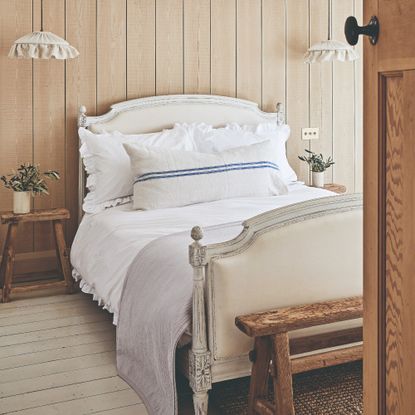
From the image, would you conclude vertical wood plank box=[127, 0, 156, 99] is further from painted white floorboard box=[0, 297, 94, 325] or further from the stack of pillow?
painted white floorboard box=[0, 297, 94, 325]

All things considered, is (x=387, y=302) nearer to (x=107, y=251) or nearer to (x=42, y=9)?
(x=107, y=251)

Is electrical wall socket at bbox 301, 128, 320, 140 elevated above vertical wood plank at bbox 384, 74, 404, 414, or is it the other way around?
electrical wall socket at bbox 301, 128, 320, 140

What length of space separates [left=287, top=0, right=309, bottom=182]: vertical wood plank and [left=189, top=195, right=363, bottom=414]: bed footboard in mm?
2463

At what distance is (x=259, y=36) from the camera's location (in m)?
4.60

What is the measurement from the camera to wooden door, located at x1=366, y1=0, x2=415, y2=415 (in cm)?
101

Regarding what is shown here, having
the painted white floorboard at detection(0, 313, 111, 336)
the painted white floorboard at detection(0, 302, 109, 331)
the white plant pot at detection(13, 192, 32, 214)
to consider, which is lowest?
the painted white floorboard at detection(0, 313, 111, 336)

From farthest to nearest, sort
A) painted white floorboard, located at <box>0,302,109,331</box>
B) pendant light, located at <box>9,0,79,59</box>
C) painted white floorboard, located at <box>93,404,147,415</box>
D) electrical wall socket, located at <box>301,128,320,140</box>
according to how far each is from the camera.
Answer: electrical wall socket, located at <box>301,128,320,140</box> < pendant light, located at <box>9,0,79,59</box> < painted white floorboard, located at <box>0,302,109,331</box> < painted white floorboard, located at <box>93,404,147,415</box>

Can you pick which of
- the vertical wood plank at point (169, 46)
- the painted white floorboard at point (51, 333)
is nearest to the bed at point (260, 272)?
the painted white floorboard at point (51, 333)

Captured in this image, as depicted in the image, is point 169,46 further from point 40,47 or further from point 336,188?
point 336,188

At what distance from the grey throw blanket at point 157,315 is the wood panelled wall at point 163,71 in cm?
164

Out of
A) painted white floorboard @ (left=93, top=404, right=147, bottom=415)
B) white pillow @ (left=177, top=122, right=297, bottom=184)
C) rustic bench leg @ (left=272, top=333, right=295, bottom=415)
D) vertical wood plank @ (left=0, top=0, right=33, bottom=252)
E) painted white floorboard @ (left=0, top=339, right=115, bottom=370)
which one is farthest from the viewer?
white pillow @ (left=177, top=122, right=297, bottom=184)

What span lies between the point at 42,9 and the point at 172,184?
1.53 m

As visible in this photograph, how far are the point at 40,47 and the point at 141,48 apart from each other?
31.8 inches

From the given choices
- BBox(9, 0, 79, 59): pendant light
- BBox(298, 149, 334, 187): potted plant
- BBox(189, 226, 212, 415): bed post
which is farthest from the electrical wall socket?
BBox(189, 226, 212, 415): bed post
